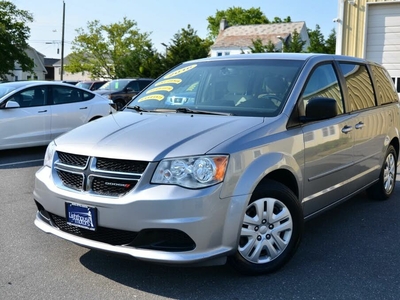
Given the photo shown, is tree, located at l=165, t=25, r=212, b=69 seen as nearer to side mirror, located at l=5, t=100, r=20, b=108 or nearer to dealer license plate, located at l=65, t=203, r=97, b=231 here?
side mirror, located at l=5, t=100, r=20, b=108

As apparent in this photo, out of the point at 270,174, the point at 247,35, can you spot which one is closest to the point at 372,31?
the point at 270,174

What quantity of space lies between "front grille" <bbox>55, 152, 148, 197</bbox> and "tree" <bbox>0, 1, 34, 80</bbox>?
111 ft

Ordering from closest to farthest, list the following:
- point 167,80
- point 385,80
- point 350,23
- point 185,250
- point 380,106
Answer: point 185,250 < point 167,80 < point 380,106 < point 385,80 < point 350,23

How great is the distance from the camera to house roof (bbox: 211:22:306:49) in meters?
52.2

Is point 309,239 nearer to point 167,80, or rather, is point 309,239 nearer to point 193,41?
point 167,80

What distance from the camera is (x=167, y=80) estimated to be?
4.95m

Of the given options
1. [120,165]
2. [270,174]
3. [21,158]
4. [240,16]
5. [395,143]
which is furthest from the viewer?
[240,16]

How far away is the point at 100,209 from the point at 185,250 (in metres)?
0.62

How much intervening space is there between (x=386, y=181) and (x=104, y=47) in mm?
57087

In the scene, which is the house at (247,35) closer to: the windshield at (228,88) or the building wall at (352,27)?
the building wall at (352,27)

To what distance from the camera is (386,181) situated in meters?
5.87

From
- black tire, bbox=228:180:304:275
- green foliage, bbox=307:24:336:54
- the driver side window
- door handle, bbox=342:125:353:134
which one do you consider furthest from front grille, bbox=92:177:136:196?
green foliage, bbox=307:24:336:54

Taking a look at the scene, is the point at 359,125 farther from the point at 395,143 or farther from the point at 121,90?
the point at 121,90

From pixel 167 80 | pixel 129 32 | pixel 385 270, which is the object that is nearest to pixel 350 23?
pixel 167 80
